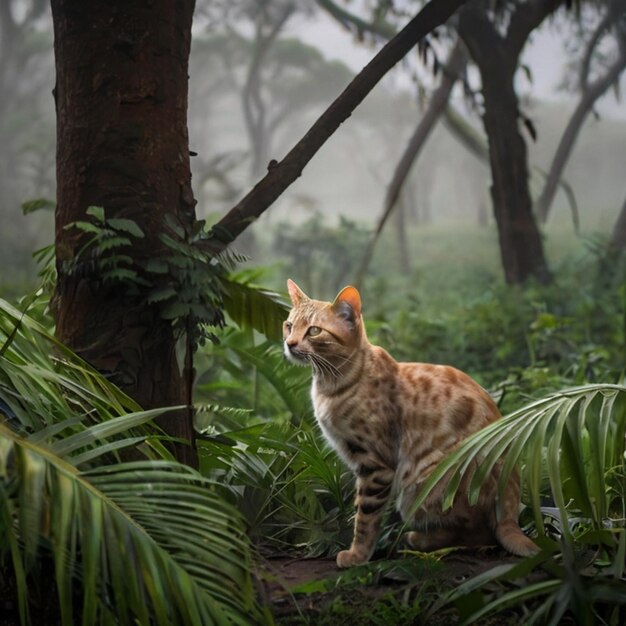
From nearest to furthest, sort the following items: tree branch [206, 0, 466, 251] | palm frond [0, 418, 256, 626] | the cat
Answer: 1. palm frond [0, 418, 256, 626]
2. the cat
3. tree branch [206, 0, 466, 251]

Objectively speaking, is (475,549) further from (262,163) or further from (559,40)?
(262,163)

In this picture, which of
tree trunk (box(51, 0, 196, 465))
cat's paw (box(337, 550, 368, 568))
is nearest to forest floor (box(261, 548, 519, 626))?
cat's paw (box(337, 550, 368, 568))

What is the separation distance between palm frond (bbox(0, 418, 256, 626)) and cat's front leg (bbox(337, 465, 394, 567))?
0.49 meters

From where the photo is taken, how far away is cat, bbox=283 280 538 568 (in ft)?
8.04

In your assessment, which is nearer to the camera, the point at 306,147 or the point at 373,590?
the point at 373,590

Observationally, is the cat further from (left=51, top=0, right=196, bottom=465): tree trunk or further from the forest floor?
(left=51, top=0, right=196, bottom=465): tree trunk

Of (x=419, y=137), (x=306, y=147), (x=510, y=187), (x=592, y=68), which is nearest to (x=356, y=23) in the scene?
(x=419, y=137)

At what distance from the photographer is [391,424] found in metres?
2.56

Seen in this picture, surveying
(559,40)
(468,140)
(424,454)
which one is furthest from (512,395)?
(559,40)

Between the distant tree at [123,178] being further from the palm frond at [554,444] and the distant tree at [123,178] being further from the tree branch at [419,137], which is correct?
the tree branch at [419,137]

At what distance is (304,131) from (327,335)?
7.10 metres

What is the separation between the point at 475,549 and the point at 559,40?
631 cm

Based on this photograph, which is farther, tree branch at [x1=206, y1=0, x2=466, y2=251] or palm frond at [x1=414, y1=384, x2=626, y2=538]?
tree branch at [x1=206, y1=0, x2=466, y2=251]

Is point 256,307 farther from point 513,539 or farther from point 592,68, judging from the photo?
point 592,68
